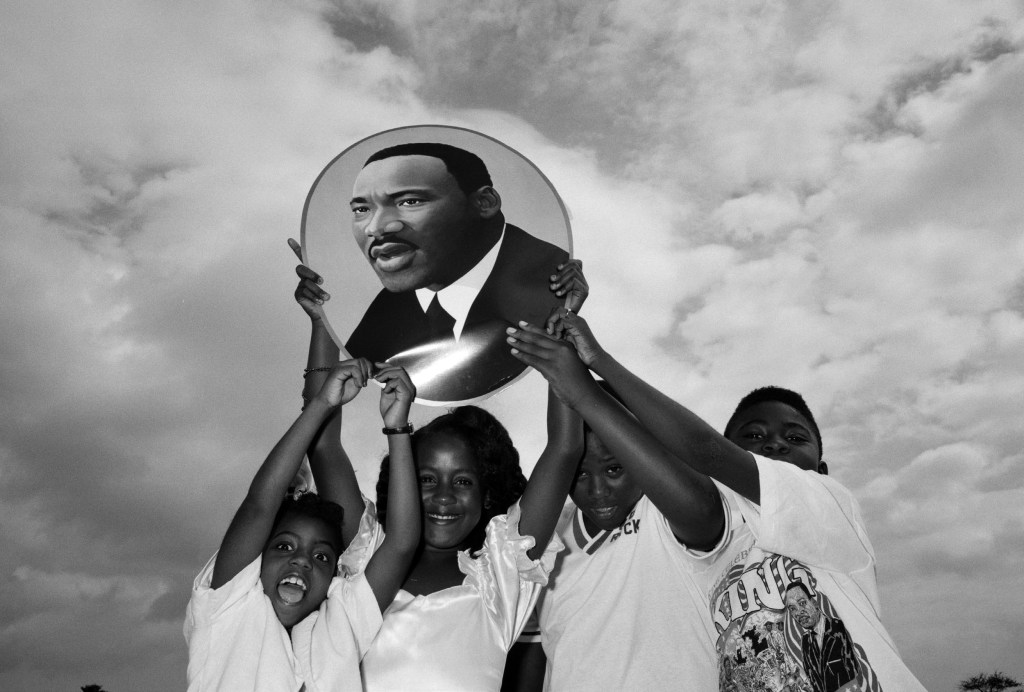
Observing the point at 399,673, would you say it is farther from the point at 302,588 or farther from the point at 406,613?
the point at 302,588

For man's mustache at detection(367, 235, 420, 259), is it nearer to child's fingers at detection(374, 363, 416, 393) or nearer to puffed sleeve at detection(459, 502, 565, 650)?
child's fingers at detection(374, 363, 416, 393)

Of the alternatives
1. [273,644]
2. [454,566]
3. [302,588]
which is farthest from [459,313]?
[273,644]

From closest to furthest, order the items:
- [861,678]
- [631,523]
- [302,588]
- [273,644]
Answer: [861,678] < [273,644] < [302,588] < [631,523]

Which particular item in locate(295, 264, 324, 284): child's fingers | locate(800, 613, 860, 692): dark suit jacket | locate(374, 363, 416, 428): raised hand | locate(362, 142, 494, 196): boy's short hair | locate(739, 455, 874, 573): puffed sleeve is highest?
locate(362, 142, 494, 196): boy's short hair

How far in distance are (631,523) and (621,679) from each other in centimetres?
61

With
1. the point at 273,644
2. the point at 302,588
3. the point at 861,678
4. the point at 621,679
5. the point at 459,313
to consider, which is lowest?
the point at 861,678

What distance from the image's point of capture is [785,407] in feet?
11.3

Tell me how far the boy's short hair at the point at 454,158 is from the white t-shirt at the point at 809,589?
1.61m

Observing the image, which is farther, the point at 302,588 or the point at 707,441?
the point at 302,588

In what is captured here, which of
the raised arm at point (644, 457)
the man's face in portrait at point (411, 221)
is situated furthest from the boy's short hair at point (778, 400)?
the man's face in portrait at point (411, 221)

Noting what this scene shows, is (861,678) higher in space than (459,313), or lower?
lower

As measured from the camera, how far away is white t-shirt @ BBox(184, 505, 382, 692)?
276cm

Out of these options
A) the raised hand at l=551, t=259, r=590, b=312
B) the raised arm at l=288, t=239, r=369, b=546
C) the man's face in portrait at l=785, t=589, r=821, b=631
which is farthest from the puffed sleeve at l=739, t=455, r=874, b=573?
the raised arm at l=288, t=239, r=369, b=546

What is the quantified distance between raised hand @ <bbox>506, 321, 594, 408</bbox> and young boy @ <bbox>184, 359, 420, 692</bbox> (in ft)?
1.64
